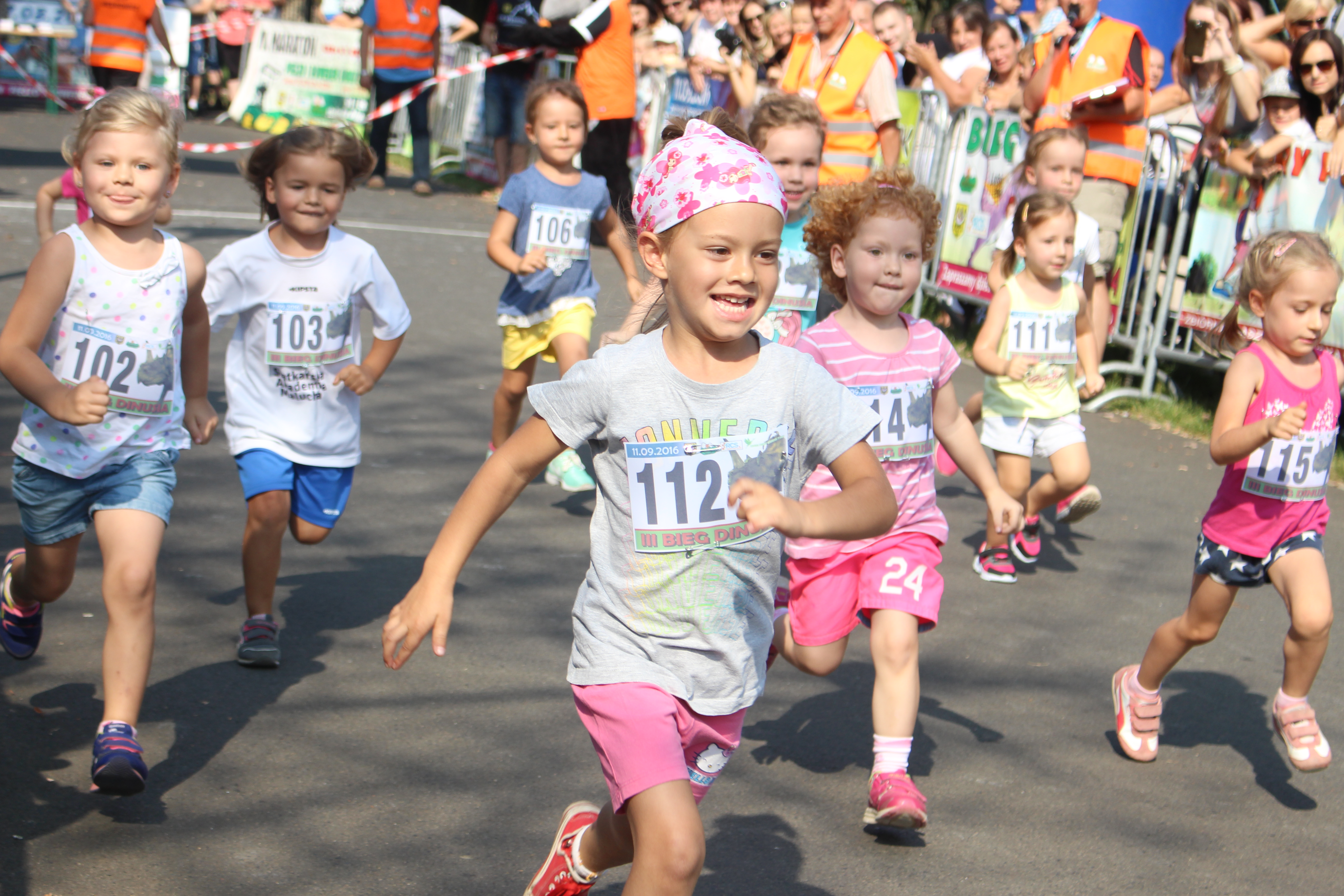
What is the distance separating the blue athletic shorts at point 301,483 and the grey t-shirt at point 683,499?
204 cm

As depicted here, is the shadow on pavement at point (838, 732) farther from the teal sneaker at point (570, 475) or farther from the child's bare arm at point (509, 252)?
the child's bare arm at point (509, 252)

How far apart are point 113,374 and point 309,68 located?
1562cm

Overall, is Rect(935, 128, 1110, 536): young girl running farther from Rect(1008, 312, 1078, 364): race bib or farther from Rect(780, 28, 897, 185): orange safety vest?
Rect(780, 28, 897, 185): orange safety vest

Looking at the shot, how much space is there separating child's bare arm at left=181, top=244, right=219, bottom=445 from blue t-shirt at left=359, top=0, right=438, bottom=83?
42.2 feet

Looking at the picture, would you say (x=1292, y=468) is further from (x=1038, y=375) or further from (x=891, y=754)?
(x=1038, y=375)

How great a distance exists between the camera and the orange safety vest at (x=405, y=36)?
1616 cm

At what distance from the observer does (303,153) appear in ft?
15.6

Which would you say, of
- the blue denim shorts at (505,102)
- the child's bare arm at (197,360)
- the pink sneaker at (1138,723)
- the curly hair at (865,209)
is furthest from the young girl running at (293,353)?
the blue denim shorts at (505,102)

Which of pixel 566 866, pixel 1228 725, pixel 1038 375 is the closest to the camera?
pixel 566 866

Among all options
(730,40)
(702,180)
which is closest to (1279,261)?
(702,180)

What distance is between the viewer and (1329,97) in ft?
27.7

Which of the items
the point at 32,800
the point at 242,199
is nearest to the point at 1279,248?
the point at 32,800

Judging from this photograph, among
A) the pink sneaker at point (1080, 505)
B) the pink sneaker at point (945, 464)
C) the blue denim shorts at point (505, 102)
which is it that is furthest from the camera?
the blue denim shorts at point (505, 102)

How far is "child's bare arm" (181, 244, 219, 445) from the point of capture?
414cm
